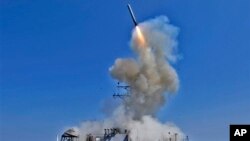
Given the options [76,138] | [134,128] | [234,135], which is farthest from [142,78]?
[234,135]

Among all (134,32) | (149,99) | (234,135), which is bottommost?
(234,135)

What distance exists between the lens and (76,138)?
84812mm

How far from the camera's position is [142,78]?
78.3m

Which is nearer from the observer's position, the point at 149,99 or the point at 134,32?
the point at 134,32

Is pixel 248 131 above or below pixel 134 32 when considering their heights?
below

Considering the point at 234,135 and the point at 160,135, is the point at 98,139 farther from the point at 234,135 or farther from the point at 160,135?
the point at 234,135

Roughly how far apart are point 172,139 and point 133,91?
9.87m

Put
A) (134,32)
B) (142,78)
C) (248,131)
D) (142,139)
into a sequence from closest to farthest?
1. (248,131)
2. (134,32)
3. (142,78)
4. (142,139)

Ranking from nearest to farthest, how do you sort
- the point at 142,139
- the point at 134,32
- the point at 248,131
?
the point at 248,131 < the point at 134,32 < the point at 142,139

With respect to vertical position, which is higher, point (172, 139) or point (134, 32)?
point (134, 32)

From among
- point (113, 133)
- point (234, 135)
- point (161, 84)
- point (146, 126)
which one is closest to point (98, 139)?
point (113, 133)

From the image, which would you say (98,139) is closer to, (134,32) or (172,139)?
(172,139)

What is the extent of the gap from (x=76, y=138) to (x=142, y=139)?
9.41 meters

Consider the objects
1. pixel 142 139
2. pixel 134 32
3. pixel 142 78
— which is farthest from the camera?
pixel 142 139
